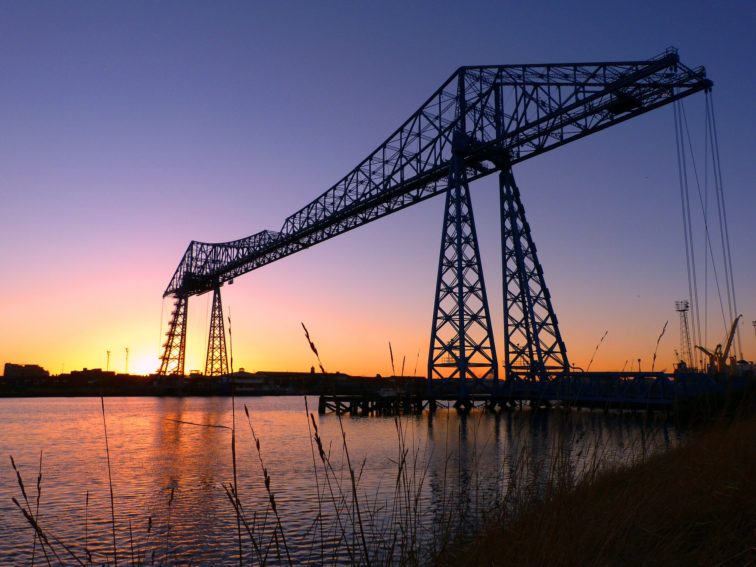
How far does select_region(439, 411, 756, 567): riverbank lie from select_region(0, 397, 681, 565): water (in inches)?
16.6

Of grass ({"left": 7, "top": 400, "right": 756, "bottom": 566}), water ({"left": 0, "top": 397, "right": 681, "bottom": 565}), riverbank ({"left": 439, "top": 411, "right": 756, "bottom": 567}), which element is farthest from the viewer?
water ({"left": 0, "top": 397, "right": 681, "bottom": 565})

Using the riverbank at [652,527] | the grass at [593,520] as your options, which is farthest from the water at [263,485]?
the riverbank at [652,527]

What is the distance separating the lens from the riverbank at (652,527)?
3.53 m

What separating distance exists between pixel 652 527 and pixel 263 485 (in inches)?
482

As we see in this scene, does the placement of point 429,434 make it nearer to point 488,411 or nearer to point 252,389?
point 488,411

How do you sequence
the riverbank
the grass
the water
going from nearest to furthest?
the grass, the riverbank, the water

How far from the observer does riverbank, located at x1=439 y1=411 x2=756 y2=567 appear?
139 inches

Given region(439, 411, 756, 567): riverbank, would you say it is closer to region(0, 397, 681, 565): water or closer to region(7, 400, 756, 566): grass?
region(7, 400, 756, 566): grass

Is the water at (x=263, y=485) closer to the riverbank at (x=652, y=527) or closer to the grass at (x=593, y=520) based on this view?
the grass at (x=593, y=520)

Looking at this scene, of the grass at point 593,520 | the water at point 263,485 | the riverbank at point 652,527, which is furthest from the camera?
the water at point 263,485

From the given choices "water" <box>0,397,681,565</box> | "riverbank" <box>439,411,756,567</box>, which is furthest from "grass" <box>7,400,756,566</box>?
"water" <box>0,397,681,565</box>

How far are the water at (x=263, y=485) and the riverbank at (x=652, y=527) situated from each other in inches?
16.6

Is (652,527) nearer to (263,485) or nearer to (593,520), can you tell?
(593,520)

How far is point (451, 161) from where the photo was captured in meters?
39.4
